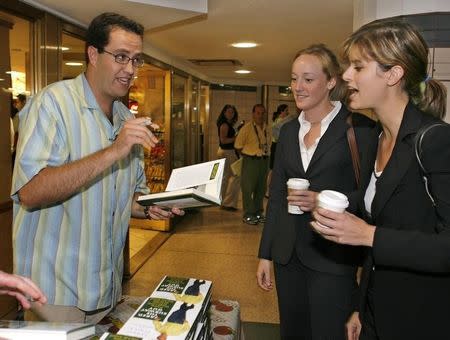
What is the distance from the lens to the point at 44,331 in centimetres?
85

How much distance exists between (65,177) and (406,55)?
114 cm

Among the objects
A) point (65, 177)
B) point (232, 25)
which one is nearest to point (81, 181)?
point (65, 177)

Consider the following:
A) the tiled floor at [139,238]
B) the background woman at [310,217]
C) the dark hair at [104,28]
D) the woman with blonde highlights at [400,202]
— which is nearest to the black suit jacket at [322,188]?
the background woman at [310,217]

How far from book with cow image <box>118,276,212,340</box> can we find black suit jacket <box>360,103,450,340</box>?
53 centimetres

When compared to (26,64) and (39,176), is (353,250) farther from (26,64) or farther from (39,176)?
(26,64)

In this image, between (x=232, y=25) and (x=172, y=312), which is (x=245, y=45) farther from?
(x=172, y=312)

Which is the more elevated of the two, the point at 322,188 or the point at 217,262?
the point at 322,188

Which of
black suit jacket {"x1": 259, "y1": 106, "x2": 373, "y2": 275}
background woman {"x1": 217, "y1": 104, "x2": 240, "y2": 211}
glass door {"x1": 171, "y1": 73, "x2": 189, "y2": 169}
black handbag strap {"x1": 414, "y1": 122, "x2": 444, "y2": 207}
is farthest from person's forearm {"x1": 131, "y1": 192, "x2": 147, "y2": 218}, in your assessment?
background woman {"x1": 217, "y1": 104, "x2": 240, "y2": 211}

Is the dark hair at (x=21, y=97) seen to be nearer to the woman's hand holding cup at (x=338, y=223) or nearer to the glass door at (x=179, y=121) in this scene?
the woman's hand holding cup at (x=338, y=223)

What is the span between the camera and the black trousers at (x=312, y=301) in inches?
72.9

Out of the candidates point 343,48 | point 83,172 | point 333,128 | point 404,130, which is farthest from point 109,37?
point 404,130

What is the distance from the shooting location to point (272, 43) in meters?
5.41

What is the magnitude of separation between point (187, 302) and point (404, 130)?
31.8 inches

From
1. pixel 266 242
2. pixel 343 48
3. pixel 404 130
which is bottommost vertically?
pixel 266 242
